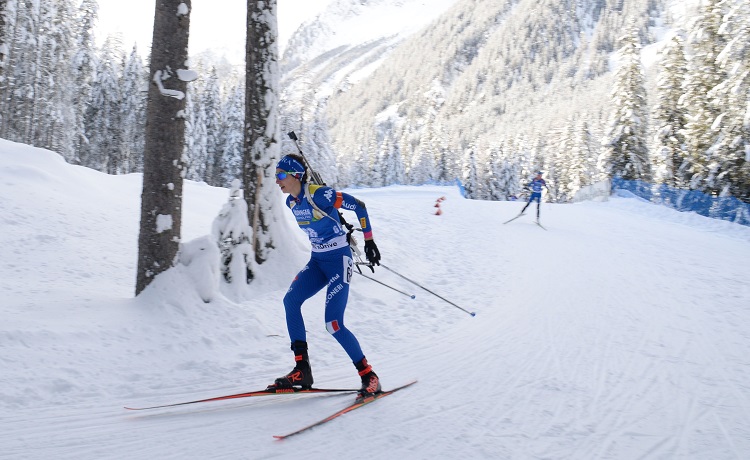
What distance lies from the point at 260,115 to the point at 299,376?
15.3 ft

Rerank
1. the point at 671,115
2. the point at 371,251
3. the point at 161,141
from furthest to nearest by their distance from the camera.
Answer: the point at 671,115 → the point at 161,141 → the point at 371,251

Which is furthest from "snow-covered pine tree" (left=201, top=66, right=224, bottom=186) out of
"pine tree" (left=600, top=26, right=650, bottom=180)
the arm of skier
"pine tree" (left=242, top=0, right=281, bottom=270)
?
the arm of skier

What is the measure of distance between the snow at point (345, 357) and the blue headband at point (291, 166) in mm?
2023

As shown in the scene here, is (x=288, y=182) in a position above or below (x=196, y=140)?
below

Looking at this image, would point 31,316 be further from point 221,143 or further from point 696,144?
point 221,143

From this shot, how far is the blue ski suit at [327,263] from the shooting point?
457 cm

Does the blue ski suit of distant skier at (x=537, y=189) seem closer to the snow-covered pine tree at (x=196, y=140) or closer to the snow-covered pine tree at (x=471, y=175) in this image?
the snow-covered pine tree at (x=196, y=140)

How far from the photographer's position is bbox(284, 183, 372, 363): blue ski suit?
4566mm

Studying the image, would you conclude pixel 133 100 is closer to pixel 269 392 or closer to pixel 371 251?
pixel 371 251

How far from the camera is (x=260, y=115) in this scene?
308 inches

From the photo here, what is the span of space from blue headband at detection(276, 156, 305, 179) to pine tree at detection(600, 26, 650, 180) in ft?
126

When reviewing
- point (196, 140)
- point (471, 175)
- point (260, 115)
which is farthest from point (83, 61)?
point (471, 175)

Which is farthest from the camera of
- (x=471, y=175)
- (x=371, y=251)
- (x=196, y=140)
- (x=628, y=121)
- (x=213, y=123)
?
(x=471, y=175)

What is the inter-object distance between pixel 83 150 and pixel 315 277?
5085cm
